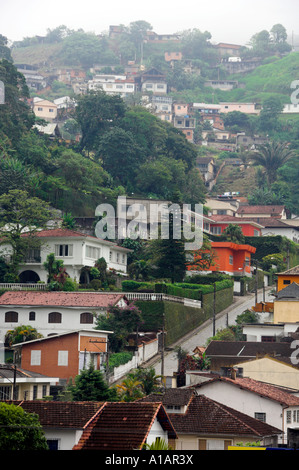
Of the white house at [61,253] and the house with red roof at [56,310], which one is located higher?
the white house at [61,253]

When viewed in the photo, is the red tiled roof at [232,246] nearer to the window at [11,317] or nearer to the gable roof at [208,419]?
the window at [11,317]

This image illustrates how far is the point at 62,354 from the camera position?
191 ft

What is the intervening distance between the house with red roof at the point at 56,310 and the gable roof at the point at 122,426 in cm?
3369

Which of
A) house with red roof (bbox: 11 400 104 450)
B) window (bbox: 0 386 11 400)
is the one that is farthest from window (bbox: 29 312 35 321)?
house with red roof (bbox: 11 400 104 450)

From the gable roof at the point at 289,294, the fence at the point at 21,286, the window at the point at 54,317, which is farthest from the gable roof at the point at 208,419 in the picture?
the fence at the point at 21,286

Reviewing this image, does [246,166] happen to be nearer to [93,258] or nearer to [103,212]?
[103,212]

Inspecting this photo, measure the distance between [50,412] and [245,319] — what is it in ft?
125

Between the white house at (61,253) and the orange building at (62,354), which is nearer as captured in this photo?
the orange building at (62,354)

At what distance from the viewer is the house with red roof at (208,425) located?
38.4 metres

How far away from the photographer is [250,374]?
175 ft

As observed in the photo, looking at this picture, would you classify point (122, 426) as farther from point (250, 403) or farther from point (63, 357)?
point (63, 357)

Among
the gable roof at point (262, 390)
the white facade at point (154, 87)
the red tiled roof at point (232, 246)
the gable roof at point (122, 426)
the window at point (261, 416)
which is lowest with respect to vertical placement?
the window at point (261, 416)

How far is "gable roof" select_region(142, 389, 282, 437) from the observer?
38.7 m
